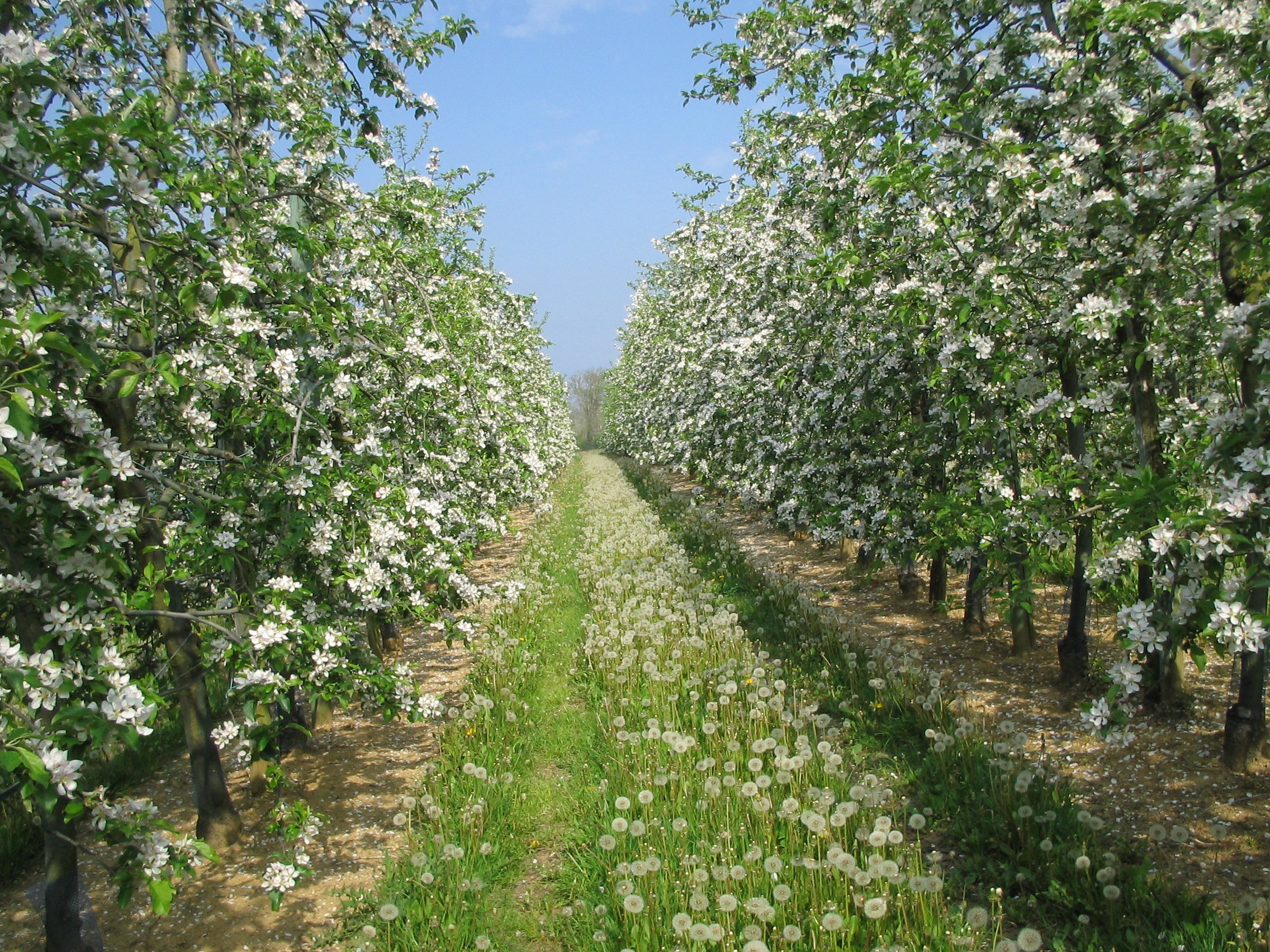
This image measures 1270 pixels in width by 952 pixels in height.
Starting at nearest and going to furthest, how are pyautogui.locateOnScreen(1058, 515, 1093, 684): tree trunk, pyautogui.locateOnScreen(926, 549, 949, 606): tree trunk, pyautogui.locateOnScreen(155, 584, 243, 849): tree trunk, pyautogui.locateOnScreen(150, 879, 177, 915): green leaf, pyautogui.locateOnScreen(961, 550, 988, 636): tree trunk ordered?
pyautogui.locateOnScreen(150, 879, 177, 915): green leaf
pyautogui.locateOnScreen(155, 584, 243, 849): tree trunk
pyautogui.locateOnScreen(1058, 515, 1093, 684): tree trunk
pyautogui.locateOnScreen(961, 550, 988, 636): tree trunk
pyautogui.locateOnScreen(926, 549, 949, 606): tree trunk

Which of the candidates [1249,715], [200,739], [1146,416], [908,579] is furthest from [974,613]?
[200,739]

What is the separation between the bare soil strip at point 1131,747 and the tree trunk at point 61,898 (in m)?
5.49

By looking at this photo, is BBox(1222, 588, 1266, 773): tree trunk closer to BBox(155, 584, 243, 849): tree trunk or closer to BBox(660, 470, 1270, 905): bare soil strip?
BBox(660, 470, 1270, 905): bare soil strip

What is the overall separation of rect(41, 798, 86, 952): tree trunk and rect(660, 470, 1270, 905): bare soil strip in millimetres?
5485

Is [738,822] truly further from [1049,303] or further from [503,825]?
[1049,303]

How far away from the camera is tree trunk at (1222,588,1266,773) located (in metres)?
4.97

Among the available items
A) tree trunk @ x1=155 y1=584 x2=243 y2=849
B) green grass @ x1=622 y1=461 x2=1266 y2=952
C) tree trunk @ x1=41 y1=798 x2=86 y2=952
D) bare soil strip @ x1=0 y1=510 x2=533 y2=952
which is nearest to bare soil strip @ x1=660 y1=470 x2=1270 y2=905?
green grass @ x1=622 y1=461 x2=1266 y2=952

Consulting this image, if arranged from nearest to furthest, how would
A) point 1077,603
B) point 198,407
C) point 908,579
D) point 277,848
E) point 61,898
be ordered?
point 61,898, point 198,407, point 277,848, point 1077,603, point 908,579

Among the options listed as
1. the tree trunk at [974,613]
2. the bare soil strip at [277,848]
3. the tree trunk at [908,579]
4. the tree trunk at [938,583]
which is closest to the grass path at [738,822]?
the bare soil strip at [277,848]

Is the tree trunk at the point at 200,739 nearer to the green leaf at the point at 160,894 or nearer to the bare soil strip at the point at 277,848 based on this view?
the bare soil strip at the point at 277,848

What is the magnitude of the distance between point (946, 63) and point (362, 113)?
4.45 m

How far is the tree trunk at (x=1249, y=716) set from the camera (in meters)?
4.97

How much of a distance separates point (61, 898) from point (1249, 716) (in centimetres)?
700

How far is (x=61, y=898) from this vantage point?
3.89 m
